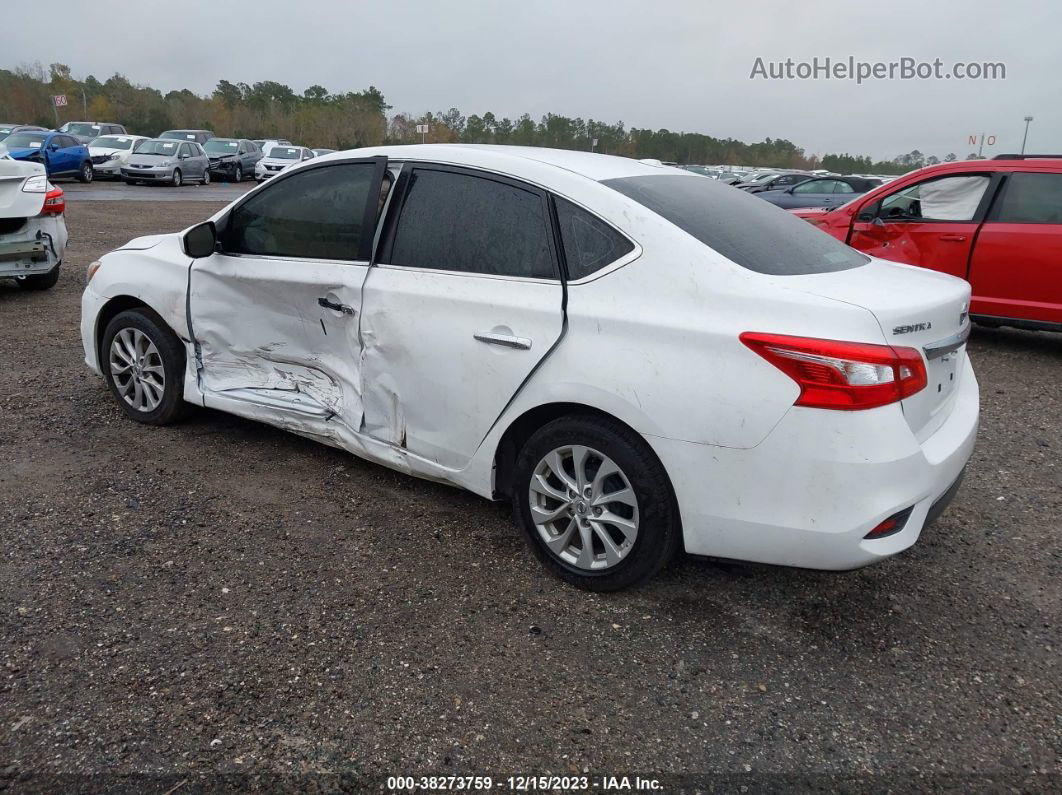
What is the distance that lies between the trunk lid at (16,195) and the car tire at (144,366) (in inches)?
147

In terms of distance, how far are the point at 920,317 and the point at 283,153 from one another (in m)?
34.1

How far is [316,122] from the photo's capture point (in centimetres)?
6538

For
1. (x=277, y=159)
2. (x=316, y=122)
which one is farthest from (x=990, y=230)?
(x=316, y=122)

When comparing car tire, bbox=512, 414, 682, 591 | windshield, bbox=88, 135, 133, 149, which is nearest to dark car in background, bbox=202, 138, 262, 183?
windshield, bbox=88, 135, 133, 149

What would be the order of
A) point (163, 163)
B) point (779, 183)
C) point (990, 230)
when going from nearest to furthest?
point (990, 230)
point (779, 183)
point (163, 163)

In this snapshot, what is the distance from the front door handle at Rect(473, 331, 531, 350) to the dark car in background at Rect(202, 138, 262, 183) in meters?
32.3

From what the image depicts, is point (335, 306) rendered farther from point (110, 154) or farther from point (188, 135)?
point (188, 135)

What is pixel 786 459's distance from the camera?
8.81ft

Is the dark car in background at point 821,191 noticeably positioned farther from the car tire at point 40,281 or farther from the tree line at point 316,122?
the tree line at point 316,122

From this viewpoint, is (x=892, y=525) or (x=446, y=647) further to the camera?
(x=446, y=647)

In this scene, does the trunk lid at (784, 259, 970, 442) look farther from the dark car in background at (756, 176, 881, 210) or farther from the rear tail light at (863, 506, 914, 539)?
the dark car in background at (756, 176, 881, 210)

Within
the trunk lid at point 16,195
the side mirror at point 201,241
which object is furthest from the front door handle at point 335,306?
the trunk lid at point 16,195

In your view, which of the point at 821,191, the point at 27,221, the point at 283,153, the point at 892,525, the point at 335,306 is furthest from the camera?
the point at 283,153

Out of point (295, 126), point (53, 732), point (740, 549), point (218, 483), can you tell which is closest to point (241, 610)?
point (53, 732)
